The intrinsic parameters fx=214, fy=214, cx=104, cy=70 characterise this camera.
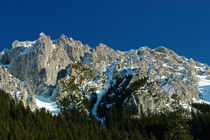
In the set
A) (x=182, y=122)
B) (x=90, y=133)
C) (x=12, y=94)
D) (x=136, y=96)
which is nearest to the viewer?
(x=182, y=122)

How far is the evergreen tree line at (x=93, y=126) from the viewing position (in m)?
65.6

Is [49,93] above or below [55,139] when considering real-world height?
above

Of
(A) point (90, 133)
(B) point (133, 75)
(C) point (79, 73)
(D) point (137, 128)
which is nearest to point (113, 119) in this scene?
(D) point (137, 128)

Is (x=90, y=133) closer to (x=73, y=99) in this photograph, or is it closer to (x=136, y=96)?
(x=73, y=99)

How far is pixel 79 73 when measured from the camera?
6712 cm

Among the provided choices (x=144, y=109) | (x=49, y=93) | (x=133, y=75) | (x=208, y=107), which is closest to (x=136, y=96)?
(x=144, y=109)

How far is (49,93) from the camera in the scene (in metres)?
192

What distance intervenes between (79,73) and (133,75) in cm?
5701

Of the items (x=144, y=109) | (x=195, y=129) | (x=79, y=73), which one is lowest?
(x=195, y=129)

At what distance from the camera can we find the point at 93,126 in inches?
3295

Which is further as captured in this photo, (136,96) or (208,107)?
(208,107)

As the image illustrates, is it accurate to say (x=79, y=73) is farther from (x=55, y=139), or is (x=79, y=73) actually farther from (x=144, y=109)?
(x=144, y=109)

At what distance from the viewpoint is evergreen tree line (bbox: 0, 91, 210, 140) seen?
65.6 metres

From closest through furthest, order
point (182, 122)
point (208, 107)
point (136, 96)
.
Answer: point (182, 122) < point (136, 96) < point (208, 107)
